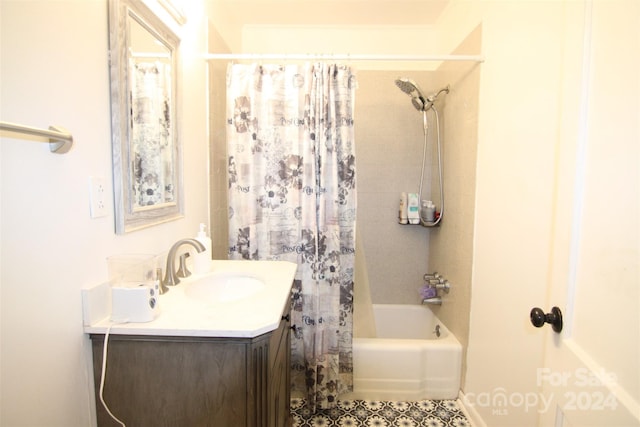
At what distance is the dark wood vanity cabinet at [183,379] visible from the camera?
841 millimetres

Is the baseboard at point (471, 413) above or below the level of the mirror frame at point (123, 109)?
below

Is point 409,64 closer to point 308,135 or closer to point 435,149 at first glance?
point 435,149

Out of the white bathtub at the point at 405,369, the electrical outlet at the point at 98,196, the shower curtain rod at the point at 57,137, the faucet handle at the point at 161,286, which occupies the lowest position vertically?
the white bathtub at the point at 405,369

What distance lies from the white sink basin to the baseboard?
54.9 inches

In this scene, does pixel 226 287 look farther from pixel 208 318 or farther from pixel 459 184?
pixel 459 184

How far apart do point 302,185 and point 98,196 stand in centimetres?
97

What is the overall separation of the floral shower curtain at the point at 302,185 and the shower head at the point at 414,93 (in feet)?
1.98

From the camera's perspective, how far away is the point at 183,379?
850 mm

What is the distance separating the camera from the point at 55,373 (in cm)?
74

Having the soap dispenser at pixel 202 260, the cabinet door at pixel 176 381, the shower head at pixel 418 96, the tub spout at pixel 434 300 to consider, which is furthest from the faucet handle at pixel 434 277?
the cabinet door at pixel 176 381

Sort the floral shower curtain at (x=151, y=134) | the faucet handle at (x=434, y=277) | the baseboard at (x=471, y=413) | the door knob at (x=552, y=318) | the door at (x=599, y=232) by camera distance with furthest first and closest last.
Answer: the faucet handle at (x=434, y=277) → the baseboard at (x=471, y=413) → the floral shower curtain at (x=151, y=134) → the door knob at (x=552, y=318) → the door at (x=599, y=232)

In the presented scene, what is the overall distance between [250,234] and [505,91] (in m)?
1.45

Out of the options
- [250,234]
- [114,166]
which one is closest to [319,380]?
[250,234]

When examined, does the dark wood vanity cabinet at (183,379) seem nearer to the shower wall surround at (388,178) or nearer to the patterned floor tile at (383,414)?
the patterned floor tile at (383,414)
